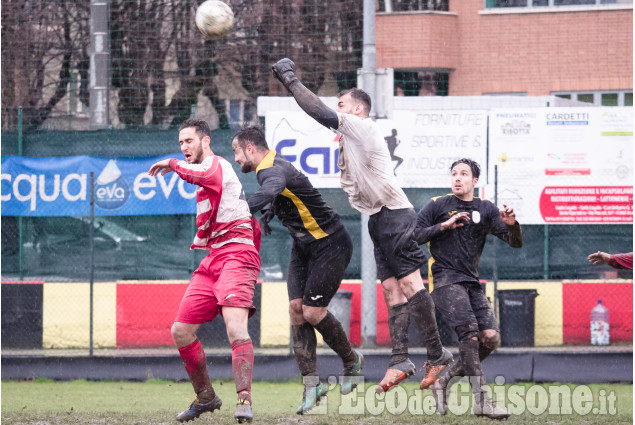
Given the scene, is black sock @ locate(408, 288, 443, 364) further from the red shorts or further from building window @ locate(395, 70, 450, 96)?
building window @ locate(395, 70, 450, 96)

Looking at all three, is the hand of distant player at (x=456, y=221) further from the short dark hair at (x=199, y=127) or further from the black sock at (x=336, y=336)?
the short dark hair at (x=199, y=127)

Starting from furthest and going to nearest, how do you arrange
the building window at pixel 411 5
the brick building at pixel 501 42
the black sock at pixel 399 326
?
the building window at pixel 411 5, the brick building at pixel 501 42, the black sock at pixel 399 326

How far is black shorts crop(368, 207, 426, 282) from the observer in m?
7.67

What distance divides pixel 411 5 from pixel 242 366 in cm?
1630

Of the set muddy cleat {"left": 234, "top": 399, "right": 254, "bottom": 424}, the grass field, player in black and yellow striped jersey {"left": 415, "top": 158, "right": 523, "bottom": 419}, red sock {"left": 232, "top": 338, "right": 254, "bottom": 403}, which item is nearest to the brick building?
the grass field

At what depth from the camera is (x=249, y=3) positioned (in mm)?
16859

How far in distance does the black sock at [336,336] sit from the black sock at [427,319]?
0.63 meters

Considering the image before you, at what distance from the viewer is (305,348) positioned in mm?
7891

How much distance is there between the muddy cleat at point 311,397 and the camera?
7.71 metres

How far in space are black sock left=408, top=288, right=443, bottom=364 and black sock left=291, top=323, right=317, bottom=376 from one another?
875mm

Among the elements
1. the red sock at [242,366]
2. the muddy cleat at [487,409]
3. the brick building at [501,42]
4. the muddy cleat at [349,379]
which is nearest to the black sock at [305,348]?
the muddy cleat at [349,379]

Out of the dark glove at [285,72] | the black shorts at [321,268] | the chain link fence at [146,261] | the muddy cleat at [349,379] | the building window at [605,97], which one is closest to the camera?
the dark glove at [285,72]

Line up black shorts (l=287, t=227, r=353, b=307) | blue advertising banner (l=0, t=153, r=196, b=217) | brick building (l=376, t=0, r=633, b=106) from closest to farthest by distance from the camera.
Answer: black shorts (l=287, t=227, r=353, b=307) < blue advertising banner (l=0, t=153, r=196, b=217) < brick building (l=376, t=0, r=633, b=106)

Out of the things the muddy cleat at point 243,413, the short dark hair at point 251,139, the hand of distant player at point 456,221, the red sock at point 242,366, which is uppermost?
the short dark hair at point 251,139
